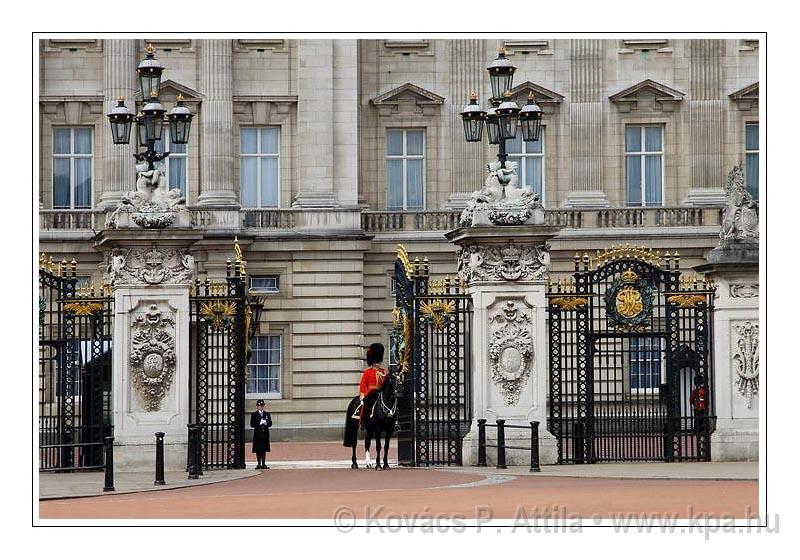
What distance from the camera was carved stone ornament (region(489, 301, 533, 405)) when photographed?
982 inches

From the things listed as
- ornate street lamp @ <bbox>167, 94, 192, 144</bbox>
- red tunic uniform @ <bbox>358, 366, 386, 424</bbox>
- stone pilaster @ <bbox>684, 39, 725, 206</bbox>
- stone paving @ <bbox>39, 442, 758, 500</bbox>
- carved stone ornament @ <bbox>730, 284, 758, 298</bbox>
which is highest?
stone pilaster @ <bbox>684, 39, 725, 206</bbox>

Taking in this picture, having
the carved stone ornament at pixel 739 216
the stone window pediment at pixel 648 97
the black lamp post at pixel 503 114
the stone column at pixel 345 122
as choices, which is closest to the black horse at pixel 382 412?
the black lamp post at pixel 503 114

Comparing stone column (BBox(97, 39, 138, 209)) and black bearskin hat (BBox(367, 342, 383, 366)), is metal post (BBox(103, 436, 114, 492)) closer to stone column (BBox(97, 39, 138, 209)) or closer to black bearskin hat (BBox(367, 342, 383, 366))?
black bearskin hat (BBox(367, 342, 383, 366))

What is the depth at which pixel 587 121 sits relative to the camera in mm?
46781

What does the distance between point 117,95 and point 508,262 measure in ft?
74.0

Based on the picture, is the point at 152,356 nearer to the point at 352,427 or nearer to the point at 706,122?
the point at 352,427

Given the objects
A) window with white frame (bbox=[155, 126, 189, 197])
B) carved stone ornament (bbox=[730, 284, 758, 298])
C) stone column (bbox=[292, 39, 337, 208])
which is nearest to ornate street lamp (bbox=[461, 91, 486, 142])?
carved stone ornament (bbox=[730, 284, 758, 298])

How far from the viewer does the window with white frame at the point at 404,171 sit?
47.0 metres

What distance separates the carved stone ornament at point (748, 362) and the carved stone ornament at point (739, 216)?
3.81 ft

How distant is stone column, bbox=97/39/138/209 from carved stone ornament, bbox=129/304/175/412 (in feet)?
69.3

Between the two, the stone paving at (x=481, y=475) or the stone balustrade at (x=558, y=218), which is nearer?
the stone paving at (x=481, y=475)

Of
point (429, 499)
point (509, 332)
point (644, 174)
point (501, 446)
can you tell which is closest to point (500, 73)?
point (509, 332)

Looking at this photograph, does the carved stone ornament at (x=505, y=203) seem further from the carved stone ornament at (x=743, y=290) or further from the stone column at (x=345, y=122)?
the stone column at (x=345, y=122)
